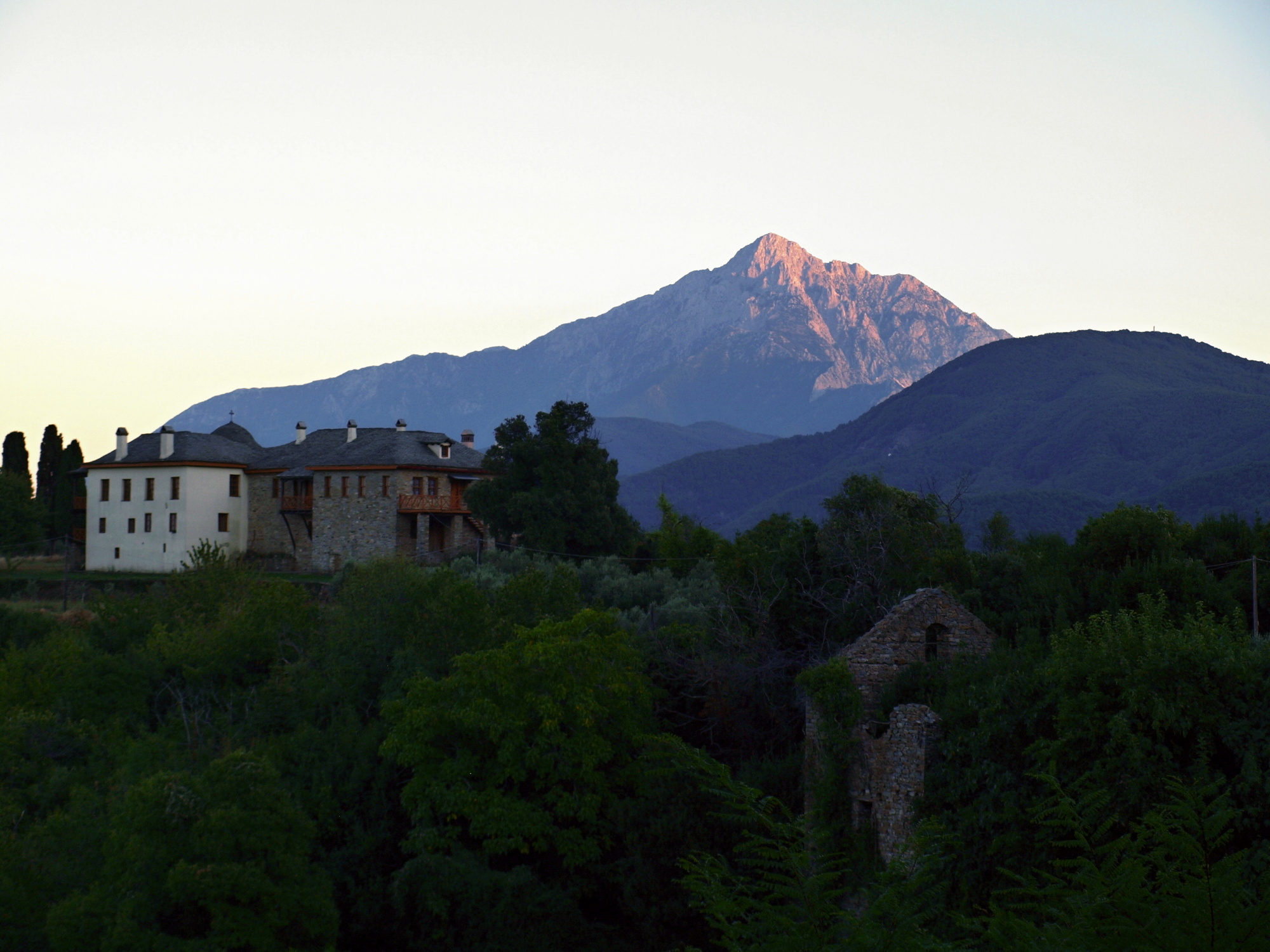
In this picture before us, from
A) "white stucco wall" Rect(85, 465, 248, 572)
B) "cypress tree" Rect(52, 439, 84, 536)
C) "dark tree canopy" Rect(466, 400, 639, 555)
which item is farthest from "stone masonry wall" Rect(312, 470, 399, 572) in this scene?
"cypress tree" Rect(52, 439, 84, 536)

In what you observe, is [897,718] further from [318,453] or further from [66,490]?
[66,490]

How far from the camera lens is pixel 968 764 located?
19.7 metres

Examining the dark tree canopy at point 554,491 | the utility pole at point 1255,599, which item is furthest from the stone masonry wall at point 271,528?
the utility pole at point 1255,599

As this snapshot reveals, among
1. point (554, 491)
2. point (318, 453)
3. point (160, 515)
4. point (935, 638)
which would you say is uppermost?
point (318, 453)

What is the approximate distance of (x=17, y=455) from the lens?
7612cm

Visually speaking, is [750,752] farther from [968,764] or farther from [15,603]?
[15,603]

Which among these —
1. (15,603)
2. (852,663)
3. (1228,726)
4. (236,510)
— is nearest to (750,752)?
(852,663)

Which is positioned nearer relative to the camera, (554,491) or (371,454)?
(554,491)

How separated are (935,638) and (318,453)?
49531 millimetres

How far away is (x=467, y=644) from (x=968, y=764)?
56.6ft

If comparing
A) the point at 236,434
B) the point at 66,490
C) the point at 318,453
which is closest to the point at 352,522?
the point at 318,453

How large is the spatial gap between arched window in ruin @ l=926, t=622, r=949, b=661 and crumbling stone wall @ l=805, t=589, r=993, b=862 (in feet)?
0.04

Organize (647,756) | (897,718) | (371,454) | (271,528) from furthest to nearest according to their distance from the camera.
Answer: (271,528), (371,454), (647,756), (897,718)

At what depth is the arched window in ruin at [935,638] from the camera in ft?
77.6
